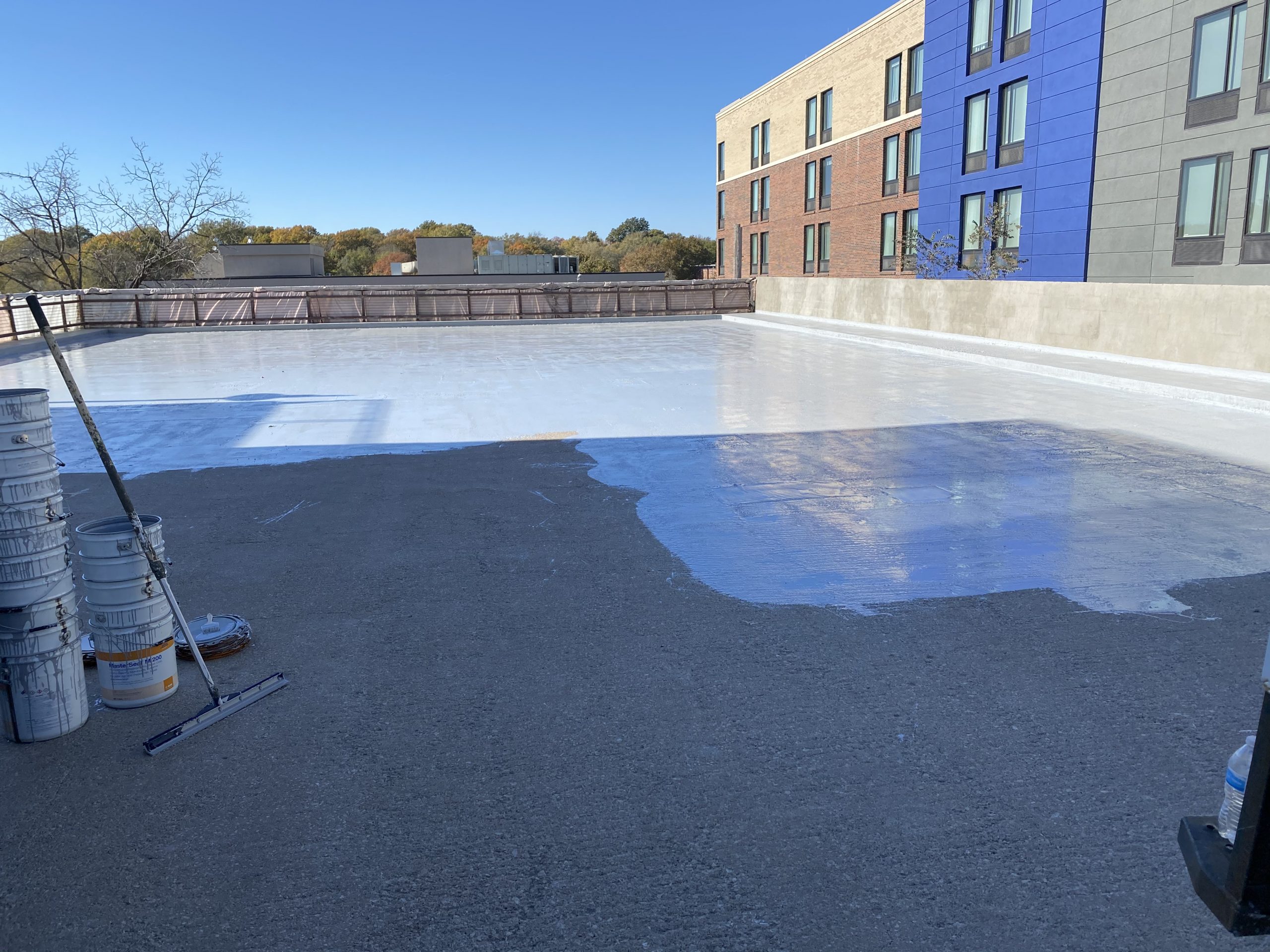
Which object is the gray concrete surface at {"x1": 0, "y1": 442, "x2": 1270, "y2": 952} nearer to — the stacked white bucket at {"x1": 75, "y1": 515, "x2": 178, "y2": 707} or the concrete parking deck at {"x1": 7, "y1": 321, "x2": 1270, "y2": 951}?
the concrete parking deck at {"x1": 7, "y1": 321, "x2": 1270, "y2": 951}

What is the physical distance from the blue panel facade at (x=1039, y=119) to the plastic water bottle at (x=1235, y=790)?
2794 centimetres

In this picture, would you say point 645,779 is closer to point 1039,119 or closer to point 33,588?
point 33,588

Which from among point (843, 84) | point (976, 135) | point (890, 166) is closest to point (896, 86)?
point (890, 166)

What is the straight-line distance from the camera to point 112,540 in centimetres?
416

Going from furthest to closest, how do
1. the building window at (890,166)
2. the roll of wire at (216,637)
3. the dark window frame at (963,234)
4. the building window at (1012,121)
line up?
1. the building window at (890,166)
2. the dark window frame at (963,234)
3. the building window at (1012,121)
4. the roll of wire at (216,637)

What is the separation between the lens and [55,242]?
140ft

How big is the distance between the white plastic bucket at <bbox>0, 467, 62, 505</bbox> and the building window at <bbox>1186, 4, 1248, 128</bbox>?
25392 mm

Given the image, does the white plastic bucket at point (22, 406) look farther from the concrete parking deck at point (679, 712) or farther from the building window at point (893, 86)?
the building window at point (893, 86)

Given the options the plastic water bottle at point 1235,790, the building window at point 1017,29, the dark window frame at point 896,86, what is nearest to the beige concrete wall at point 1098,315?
the building window at point 1017,29

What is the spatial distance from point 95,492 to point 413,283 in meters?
41.4

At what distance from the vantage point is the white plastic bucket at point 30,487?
393 centimetres

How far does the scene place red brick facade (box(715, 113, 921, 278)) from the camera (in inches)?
1513

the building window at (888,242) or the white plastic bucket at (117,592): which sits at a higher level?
the building window at (888,242)

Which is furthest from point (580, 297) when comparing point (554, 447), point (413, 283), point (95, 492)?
point (95, 492)
